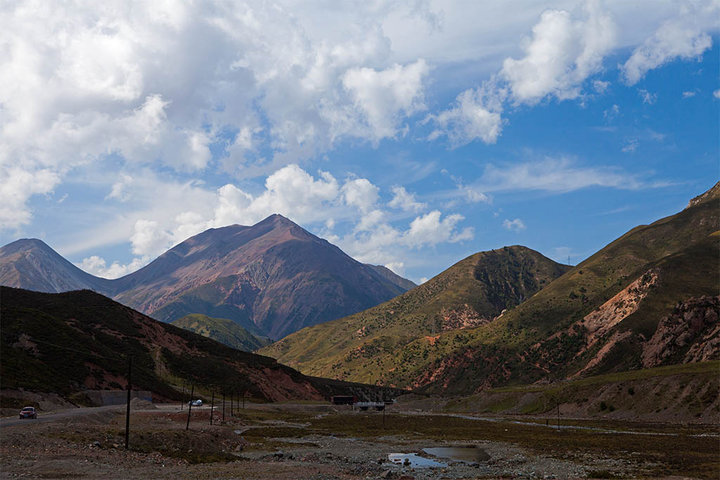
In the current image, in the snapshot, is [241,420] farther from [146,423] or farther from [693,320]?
[693,320]

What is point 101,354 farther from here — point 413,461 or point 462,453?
point 413,461

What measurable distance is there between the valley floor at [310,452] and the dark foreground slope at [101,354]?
133 ft

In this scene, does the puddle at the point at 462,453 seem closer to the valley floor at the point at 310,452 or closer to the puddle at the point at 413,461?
the valley floor at the point at 310,452

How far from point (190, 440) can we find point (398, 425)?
60058mm

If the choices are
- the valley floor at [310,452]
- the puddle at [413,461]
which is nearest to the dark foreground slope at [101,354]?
the valley floor at [310,452]

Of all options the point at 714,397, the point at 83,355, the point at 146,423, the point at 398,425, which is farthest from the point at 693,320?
the point at 83,355

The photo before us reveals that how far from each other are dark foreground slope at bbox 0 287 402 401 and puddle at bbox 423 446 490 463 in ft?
213

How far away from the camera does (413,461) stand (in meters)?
59.4

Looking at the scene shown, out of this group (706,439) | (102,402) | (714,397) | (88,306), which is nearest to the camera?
(706,439)

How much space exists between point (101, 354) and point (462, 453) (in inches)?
4077

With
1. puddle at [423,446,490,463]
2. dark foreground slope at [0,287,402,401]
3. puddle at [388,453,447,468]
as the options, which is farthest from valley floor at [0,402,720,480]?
dark foreground slope at [0,287,402,401]

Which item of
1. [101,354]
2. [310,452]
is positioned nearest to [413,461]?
[310,452]

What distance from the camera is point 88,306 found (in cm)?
18088

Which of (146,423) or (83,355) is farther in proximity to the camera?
(83,355)
